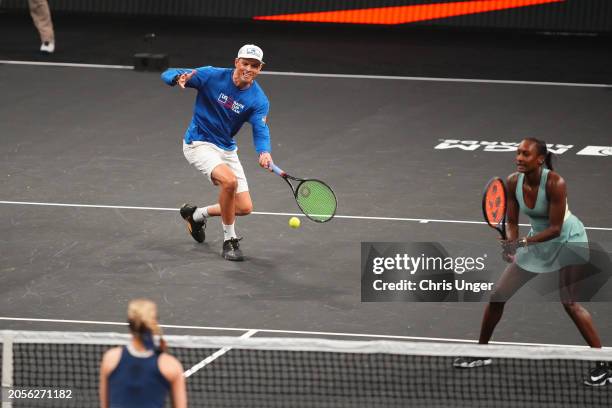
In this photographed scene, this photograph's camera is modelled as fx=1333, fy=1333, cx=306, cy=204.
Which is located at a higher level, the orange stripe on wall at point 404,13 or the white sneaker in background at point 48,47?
the orange stripe on wall at point 404,13

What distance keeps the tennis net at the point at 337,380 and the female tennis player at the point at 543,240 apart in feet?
0.98

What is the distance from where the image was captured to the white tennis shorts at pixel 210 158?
13.0 metres

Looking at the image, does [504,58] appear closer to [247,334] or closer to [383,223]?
[383,223]

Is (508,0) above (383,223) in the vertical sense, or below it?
above

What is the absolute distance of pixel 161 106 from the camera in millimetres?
20047

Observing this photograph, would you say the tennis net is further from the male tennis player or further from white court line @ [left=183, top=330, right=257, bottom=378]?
the male tennis player

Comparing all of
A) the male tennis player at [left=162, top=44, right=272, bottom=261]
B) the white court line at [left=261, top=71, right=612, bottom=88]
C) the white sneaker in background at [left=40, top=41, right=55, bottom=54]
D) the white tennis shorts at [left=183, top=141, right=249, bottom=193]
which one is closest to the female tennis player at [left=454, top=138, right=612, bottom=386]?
→ the male tennis player at [left=162, top=44, right=272, bottom=261]

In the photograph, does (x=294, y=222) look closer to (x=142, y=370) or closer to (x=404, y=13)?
(x=142, y=370)

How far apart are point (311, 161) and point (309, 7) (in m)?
9.19

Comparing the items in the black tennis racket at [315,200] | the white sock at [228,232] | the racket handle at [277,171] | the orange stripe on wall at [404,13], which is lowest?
the white sock at [228,232]

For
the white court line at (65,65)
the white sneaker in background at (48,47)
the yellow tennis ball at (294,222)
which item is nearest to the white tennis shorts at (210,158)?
the yellow tennis ball at (294,222)

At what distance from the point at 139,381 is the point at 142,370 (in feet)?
0.20

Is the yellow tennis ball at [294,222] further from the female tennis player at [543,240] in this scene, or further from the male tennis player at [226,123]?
the female tennis player at [543,240]

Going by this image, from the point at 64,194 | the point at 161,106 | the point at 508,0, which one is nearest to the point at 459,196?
the point at 64,194
